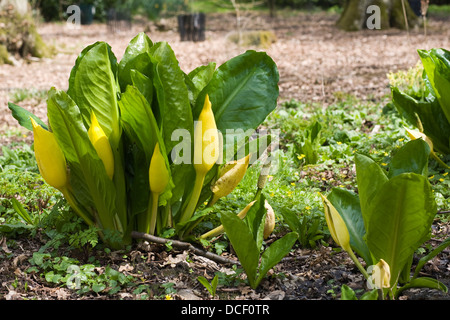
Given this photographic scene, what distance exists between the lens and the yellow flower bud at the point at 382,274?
1796 millimetres

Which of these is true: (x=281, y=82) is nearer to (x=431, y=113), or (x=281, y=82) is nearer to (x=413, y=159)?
(x=431, y=113)

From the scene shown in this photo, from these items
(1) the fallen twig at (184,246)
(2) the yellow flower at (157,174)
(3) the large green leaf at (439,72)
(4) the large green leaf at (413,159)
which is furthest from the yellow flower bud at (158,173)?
(3) the large green leaf at (439,72)

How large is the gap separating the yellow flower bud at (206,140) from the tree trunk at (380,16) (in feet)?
35.6

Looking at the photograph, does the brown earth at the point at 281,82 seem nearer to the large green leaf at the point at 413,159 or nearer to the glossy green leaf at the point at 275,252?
the glossy green leaf at the point at 275,252

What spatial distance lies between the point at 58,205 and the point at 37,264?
1.11 ft

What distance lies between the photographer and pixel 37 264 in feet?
7.68

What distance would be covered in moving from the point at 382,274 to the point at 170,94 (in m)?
1.08

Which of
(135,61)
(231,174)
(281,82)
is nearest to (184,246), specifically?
(231,174)

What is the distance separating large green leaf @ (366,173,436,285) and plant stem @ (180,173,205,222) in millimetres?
780

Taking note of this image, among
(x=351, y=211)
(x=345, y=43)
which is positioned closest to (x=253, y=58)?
(x=351, y=211)

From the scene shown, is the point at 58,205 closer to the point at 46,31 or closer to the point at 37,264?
the point at 37,264

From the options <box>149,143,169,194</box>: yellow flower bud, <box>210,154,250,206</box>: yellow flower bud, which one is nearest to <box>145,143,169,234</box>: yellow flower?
<box>149,143,169,194</box>: yellow flower bud

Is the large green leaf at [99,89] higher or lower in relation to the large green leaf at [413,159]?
higher

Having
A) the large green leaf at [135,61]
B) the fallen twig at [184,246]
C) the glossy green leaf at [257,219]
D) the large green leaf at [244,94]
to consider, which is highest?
the large green leaf at [135,61]
